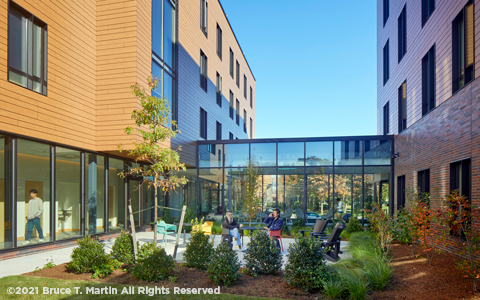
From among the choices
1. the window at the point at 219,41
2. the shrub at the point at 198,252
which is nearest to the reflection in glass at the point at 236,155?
the window at the point at 219,41

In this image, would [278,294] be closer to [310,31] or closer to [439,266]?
[439,266]

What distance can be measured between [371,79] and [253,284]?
4026 centimetres

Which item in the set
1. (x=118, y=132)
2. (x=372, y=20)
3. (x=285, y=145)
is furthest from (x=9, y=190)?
(x=372, y=20)

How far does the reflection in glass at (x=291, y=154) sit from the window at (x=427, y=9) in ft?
22.1

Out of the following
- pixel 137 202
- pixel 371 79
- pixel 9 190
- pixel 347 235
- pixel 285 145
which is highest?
pixel 371 79

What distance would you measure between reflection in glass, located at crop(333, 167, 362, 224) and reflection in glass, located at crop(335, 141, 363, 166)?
31cm

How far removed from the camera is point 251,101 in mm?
33812

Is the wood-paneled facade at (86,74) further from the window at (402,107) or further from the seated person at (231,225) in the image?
the window at (402,107)

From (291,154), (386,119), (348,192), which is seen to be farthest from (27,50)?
(386,119)

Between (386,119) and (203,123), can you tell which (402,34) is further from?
(203,123)

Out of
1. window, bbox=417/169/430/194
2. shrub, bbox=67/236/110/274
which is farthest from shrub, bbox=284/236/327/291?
window, bbox=417/169/430/194

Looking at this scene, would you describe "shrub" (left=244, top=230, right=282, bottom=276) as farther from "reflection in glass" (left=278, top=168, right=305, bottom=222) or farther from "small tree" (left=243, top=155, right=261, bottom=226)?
"reflection in glass" (left=278, top=168, right=305, bottom=222)

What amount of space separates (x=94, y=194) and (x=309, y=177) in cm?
893

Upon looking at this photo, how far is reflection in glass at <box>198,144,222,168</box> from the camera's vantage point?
53.3 ft
